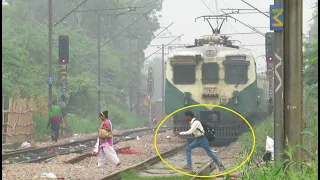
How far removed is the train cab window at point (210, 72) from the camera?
2452 cm

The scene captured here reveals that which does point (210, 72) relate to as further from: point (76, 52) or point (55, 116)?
point (76, 52)

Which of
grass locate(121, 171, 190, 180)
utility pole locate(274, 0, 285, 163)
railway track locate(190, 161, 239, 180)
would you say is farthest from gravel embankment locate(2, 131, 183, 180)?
utility pole locate(274, 0, 285, 163)

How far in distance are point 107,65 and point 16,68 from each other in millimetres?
31512

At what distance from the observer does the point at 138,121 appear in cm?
6319

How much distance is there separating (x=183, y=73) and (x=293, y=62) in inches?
533

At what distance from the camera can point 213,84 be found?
964 inches

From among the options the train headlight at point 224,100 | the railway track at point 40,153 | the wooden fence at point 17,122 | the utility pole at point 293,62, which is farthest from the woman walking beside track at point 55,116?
the utility pole at point 293,62

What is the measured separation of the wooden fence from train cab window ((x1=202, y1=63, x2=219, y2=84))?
7.29 metres

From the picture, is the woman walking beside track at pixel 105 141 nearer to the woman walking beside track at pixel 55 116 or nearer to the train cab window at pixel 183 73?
the train cab window at pixel 183 73

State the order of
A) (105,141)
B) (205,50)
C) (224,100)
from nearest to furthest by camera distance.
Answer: (105,141) < (224,100) < (205,50)

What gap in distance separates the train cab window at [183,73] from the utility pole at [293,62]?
1319 cm

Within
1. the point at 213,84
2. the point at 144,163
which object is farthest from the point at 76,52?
the point at 144,163

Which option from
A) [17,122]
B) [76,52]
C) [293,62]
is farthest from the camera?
[76,52]

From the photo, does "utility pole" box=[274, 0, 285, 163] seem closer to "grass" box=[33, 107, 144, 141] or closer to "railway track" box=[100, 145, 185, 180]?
"railway track" box=[100, 145, 185, 180]
